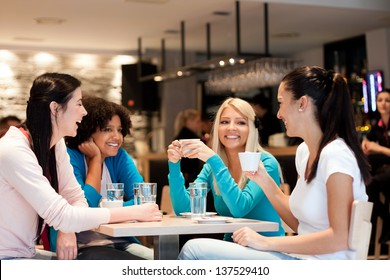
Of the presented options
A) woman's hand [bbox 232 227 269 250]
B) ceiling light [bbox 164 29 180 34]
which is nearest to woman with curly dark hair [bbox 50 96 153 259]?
woman's hand [bbox 232 227 269 250]

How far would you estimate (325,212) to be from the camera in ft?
8.29

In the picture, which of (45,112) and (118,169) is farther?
(118,169)

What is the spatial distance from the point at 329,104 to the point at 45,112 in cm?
110

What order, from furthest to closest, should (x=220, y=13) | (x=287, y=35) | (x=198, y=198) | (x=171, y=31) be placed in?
1. (x=287, y=35)
2. (x=171, y=31)
3. (x=220, y=13)
4. (x=198, y=198)

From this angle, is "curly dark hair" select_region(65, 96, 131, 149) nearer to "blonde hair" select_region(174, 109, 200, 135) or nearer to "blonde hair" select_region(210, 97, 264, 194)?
"blonde hair" select_region(210, 97, 264, 194)

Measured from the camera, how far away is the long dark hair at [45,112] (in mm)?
2689

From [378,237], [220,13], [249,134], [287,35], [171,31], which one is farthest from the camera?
[287,35]

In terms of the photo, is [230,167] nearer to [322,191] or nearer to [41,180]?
[322,191]

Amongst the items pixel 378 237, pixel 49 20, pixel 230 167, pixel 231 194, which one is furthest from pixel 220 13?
pixel 231 194

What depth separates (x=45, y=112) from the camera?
108 inches

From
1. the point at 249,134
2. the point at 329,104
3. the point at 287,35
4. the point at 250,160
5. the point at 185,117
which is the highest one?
the point at 287,35

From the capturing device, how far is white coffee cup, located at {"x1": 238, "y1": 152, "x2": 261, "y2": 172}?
2.76 meters

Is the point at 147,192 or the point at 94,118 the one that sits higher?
the point at 94,118
